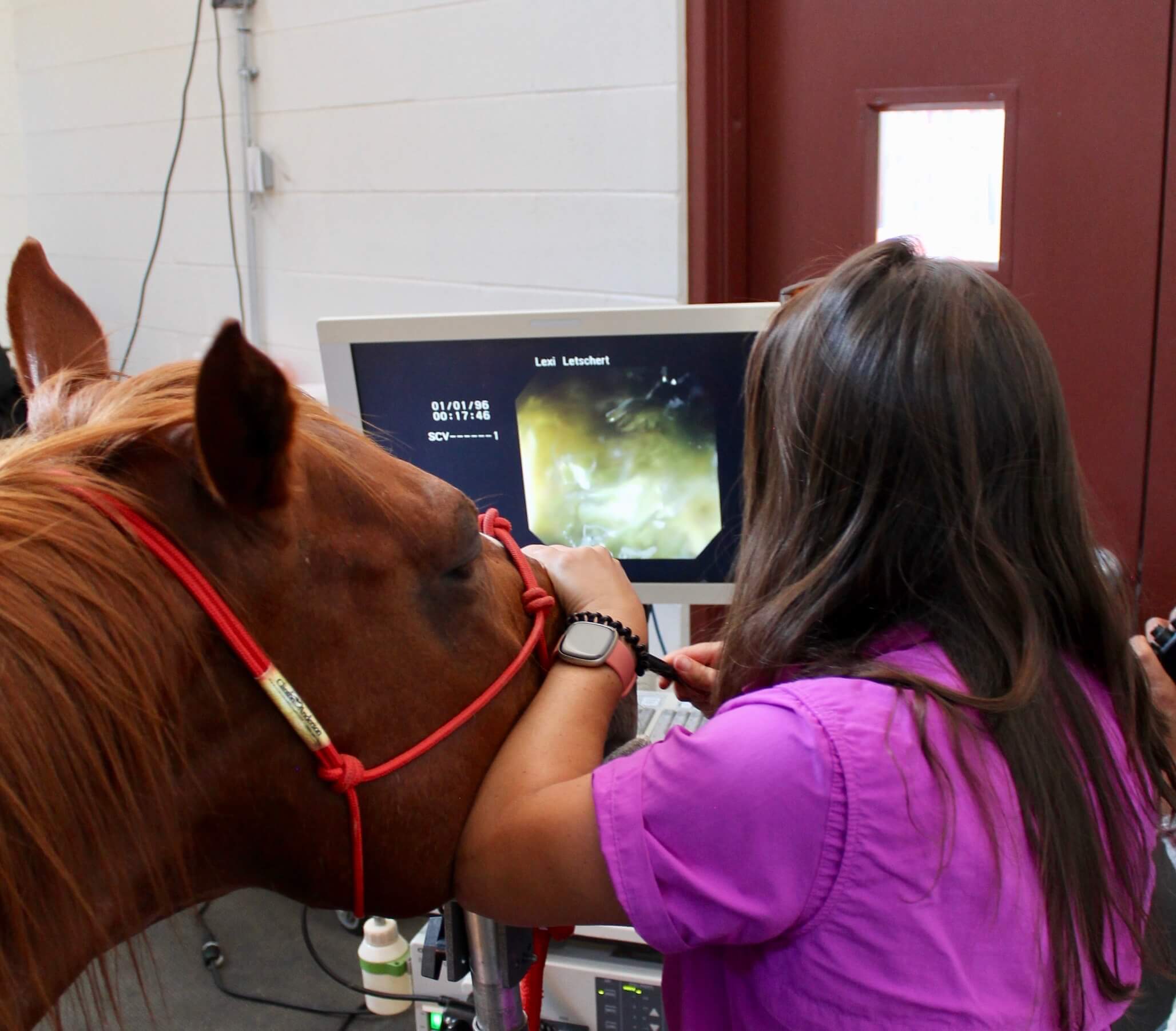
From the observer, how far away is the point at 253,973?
2092 mm

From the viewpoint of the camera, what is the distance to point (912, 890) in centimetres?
60

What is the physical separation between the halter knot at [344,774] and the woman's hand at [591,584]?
234 millimetres

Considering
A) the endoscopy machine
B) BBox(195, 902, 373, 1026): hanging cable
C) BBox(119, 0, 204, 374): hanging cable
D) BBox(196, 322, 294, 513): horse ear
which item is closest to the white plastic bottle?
BBox(195, 902, 373, 1026): hanging cable

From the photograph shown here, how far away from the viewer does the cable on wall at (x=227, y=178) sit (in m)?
2.96

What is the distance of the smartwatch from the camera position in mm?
751

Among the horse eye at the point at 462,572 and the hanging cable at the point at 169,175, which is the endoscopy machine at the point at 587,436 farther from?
the hanging cable at the point at 169,175

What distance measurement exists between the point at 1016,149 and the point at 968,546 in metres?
1.46

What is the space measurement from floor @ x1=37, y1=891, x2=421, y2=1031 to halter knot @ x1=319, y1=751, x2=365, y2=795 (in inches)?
53.0

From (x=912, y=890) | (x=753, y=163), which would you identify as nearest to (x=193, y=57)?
(x=753, y=163)

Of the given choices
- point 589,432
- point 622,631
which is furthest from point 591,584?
point 589,432

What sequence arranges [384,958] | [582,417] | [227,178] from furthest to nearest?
[227,178] < [384,958] < [582,417]

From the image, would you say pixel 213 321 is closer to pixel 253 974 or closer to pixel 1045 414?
pixel 253 974

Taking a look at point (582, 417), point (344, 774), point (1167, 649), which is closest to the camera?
point (344, 774)

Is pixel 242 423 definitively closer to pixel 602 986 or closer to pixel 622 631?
pixel 622 631
